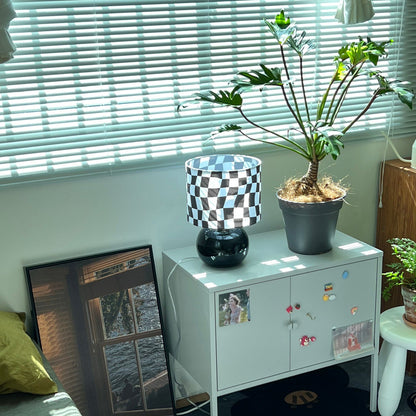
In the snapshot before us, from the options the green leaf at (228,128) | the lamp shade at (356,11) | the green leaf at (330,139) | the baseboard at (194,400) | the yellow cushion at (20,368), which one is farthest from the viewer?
the baseboard at (194,400)

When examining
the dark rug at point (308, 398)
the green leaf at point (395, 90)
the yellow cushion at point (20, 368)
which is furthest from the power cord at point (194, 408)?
the green leaf at point (395, 90)

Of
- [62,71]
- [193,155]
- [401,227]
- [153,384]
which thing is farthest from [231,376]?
[62,71]

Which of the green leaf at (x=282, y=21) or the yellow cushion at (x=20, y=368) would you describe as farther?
the green leaf at (x=282, y=21)

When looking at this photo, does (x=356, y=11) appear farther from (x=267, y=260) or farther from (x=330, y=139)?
(x=267, y=260)

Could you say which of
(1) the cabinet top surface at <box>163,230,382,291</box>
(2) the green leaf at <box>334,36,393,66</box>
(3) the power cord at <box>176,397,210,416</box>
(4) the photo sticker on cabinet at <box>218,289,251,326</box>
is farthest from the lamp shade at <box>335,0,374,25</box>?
(3) the power cord at <box>176,397,210,416</box>

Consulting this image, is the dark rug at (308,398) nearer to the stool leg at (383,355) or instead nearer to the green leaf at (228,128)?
the stool leg at (383,355)

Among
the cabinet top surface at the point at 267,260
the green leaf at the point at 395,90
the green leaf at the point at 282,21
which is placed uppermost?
the green leaf at the point at 282,21

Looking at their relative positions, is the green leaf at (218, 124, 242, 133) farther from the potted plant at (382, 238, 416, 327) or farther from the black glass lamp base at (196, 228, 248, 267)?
the potted plant at (382, 238, 416, 327)

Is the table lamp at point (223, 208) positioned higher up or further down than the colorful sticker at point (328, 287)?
higher up

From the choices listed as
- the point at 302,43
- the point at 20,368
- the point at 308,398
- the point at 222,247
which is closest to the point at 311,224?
the point at 222,247

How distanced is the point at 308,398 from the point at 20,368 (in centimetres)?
138

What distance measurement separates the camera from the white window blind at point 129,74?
8.55ft

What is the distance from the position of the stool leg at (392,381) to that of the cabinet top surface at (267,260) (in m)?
0.45

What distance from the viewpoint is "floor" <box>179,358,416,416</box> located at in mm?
3059
